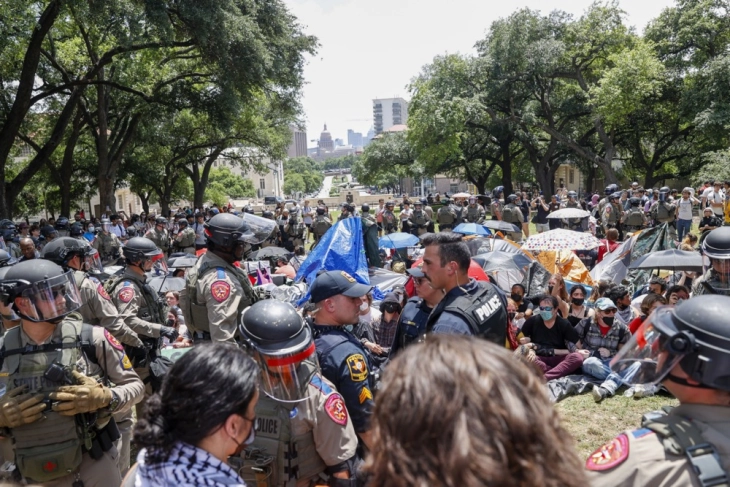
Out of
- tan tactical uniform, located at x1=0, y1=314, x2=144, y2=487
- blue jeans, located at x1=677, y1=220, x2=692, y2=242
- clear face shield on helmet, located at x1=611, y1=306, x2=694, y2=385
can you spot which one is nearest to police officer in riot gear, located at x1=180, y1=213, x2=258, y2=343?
tan tactical uniform, located at x1=0, y1=314, x2=144, y2=487

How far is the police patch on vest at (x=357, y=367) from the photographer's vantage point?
3086mm

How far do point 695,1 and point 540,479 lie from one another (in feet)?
114

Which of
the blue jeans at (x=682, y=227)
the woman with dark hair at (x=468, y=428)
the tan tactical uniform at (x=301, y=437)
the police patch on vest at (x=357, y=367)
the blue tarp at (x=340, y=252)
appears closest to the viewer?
the woman with dark hair at (x=468, y=428)

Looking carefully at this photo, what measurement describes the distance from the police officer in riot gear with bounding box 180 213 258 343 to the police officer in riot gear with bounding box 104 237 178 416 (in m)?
0.54

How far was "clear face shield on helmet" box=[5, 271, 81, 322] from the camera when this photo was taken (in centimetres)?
305

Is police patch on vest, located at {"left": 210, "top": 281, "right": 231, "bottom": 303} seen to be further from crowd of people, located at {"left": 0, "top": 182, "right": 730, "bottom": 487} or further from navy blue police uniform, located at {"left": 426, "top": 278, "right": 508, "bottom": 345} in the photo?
navy blue police uniform, located at {"left": 426, "top": 278, "right": 508, "bottom": 345}

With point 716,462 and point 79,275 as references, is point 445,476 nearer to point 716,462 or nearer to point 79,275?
point 716,462

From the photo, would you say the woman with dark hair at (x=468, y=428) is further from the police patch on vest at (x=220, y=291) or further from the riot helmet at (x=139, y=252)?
the riot helmet at (x=139, y=252)

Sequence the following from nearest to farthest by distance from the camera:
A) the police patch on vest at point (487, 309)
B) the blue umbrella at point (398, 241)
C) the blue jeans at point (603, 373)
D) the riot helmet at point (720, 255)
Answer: the police patch on vest at point (487, 309) < the riot helmet at point (720, 255) < the blue jeans at point (603, 373) < the blue umbrella at point (398, 241)

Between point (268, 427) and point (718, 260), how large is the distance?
4308mm

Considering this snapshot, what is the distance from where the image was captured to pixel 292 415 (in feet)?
9.09

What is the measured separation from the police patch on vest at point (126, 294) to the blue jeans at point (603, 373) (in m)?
5.12

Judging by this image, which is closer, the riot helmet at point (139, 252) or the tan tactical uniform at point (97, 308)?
the tan tactical uniform at point (97, 308)

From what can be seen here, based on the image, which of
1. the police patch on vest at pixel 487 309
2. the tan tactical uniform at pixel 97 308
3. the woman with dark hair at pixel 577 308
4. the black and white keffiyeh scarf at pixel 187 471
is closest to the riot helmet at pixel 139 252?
the tan tactical uniform at pixel 97 308
